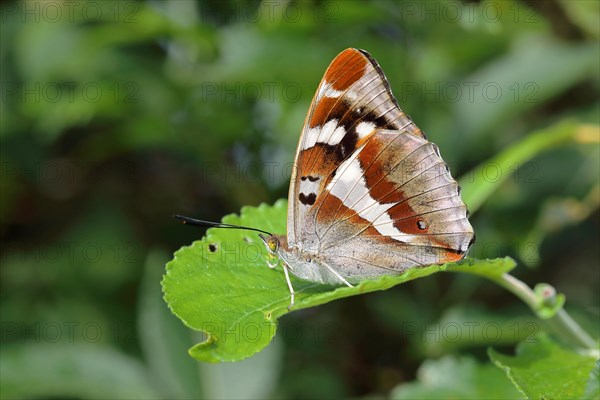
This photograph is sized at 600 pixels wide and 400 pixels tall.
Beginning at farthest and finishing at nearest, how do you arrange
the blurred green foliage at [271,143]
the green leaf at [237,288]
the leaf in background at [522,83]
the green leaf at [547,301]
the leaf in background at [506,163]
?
the leaf in background at [522,83]
the blurred green foliage at [271,143]
the leaf in background at [506,163]
the green leaf at [547,301]
the green leaf at [237,288]

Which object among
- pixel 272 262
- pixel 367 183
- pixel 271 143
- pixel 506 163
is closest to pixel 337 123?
pixel 367 183

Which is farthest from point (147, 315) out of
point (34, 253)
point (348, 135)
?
point (348, 135)

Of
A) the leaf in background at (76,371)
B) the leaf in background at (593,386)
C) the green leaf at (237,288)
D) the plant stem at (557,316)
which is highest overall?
the green leaf at (237,288)

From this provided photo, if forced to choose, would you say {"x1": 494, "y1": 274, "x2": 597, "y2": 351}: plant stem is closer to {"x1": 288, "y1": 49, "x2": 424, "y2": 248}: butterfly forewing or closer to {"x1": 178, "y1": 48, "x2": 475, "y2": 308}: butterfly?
{"x1": 178, "y1": 48, "x2": 475, "y2": 308}: butterfly

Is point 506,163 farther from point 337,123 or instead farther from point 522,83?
point 522,83

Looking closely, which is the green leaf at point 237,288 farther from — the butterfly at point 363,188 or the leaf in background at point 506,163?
the leaf in background at point 506,163

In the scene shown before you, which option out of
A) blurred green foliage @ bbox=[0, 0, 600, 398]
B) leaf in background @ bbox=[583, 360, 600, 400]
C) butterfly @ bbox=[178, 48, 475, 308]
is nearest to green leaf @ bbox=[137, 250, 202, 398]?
blurred green foliage @ bbox=[0, 0, 600, 398]

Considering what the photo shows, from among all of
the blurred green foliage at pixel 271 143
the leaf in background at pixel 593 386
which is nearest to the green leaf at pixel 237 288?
the leaf in background at pixel 593 386
